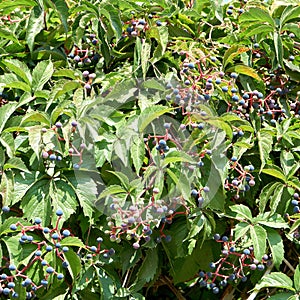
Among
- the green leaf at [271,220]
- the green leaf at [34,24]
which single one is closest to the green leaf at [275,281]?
the green leaf at [271,220]

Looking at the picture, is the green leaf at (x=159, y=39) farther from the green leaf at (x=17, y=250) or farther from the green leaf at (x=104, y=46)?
the green leaf at (x=17, y=250)

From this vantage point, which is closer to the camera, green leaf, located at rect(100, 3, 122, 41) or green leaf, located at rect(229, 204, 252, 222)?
green leaf, located at rect(229, 204, 252, 222)

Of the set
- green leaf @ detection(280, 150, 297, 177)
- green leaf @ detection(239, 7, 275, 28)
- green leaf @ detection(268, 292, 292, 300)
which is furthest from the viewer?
green leaf @ detection(239, 7, 275, 28)

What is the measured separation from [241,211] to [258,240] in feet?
0.39

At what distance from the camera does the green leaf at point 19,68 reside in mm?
2377

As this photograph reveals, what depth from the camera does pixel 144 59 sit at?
7.98 feet

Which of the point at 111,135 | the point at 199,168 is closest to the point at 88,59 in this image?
the point at 111,135

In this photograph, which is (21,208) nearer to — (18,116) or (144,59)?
(18,116)

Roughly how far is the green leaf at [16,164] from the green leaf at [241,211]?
0.71 metres

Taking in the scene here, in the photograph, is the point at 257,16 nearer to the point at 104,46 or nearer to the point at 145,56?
the point at 145,56

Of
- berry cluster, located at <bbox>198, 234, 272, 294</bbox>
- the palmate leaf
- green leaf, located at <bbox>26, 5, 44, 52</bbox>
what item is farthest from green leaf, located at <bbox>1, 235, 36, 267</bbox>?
green leaf, located at <bbox>26, 5, 44, 52</bbox>

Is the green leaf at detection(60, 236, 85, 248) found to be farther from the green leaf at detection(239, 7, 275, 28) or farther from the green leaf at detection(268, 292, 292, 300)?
the green leaf at detection(239, 7, 275, 28)

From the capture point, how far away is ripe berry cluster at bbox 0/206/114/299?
84.0 inches

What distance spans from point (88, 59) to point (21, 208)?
2.05ft
